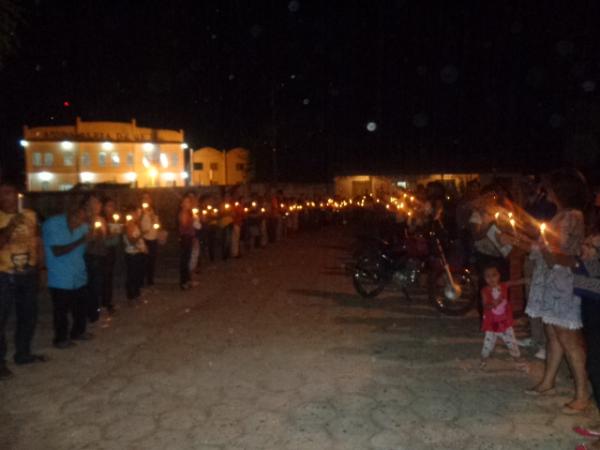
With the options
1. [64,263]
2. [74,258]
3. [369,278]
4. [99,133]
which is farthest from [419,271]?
[99,133]

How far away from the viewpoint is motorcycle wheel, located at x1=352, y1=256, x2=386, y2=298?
436 inches

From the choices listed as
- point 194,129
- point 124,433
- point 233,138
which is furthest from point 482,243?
point 194,129

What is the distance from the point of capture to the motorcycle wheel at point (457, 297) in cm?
955

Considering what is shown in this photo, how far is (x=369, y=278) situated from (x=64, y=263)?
17.6ft

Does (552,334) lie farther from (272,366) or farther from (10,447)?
(10,447)

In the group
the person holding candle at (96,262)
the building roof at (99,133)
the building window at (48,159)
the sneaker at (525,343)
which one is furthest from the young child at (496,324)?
the building window at (48,159)

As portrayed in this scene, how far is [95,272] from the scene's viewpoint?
9133 millimetres

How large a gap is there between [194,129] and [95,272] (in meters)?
59.4

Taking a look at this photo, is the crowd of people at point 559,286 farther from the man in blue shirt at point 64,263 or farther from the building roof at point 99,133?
the building roof at point 99,133

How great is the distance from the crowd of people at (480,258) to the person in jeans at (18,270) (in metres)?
0.01

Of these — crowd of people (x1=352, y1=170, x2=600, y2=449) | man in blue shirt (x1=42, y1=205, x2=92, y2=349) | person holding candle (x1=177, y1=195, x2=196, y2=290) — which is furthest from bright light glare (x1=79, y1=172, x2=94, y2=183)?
crowd of people (x1=352, y1=170, x2=600, y2=449)

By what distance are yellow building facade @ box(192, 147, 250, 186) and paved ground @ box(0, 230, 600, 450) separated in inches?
1825

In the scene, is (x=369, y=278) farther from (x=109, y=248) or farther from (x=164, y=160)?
(x=164, y=160)

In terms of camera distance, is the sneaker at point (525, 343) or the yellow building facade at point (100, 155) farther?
the yellow building facade at point (100, 155)
